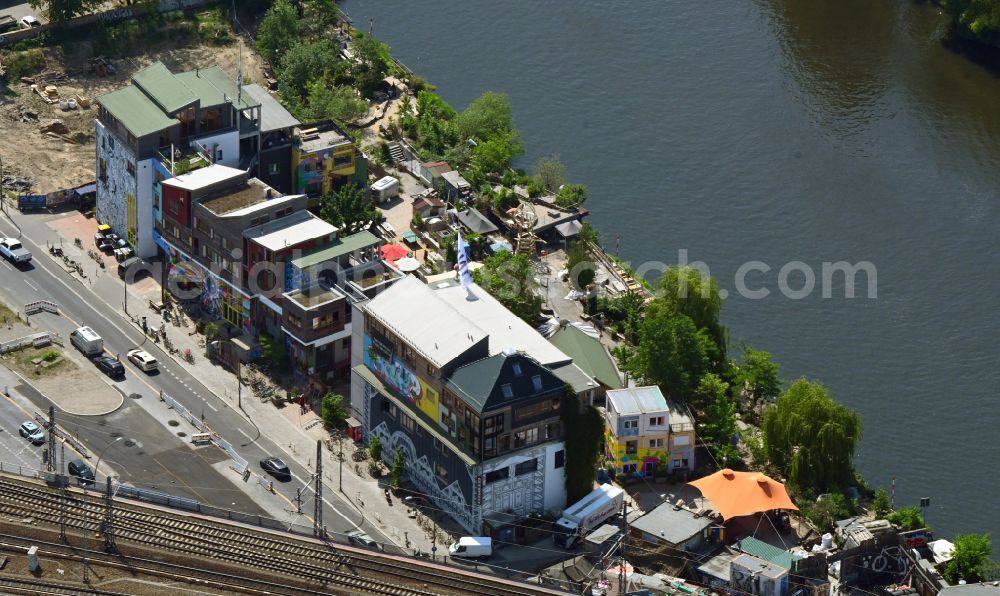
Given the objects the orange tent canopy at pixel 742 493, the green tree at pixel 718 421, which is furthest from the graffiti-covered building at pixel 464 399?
the green tree at pixel 718 421

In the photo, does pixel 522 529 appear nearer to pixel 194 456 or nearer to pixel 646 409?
pixel 646 409

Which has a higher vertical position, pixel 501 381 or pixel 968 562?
pixel 501 381

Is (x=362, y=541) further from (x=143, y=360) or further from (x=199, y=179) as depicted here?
(x=199, y=179)

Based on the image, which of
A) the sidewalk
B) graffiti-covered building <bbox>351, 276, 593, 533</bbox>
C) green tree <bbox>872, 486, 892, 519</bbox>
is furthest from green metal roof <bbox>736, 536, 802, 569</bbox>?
the sidewalk

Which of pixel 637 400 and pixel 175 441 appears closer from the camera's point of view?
pixel 175 441

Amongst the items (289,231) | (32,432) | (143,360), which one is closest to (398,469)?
(289,231)

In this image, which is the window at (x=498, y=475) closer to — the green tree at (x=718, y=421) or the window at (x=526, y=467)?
the window at (x=526, y=467)

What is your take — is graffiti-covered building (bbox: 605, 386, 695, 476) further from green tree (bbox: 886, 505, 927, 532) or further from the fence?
the fence
